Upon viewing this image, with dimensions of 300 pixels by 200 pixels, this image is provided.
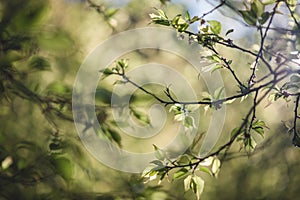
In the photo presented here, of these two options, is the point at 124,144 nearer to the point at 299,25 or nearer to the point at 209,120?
the point at 209,120

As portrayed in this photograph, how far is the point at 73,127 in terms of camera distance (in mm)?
1080

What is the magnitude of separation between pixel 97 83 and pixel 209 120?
0.33 m

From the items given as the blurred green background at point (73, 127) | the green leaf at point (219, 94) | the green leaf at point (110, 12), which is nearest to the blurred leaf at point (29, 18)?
the blurred green background at point (73, 127)

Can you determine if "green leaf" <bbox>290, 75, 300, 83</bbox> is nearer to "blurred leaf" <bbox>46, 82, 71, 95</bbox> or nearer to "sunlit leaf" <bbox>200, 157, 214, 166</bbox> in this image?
"sunlit leaf" <bbox>200, 157, 214, 166</bbox>

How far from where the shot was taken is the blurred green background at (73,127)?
98cm

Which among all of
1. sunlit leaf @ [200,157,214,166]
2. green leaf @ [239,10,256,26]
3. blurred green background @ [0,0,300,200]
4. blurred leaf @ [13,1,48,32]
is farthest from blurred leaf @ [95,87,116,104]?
green leaf @ [239,10,256,26]

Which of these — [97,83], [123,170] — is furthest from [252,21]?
[123,170]

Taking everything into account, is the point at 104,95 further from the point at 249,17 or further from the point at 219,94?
the point at 249,17

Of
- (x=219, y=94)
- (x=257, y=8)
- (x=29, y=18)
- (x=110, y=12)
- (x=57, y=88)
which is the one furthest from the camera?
(x=110, y=12)

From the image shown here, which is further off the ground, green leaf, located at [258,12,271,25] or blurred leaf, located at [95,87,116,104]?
green leaf, located at [258,12,271,25]

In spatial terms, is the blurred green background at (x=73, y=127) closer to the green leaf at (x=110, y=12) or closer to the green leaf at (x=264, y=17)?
the green leaf at (x=110, y=12)

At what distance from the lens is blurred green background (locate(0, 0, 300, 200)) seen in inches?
38.7

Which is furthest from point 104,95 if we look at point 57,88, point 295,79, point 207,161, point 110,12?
point 295,79

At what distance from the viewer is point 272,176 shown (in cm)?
123
